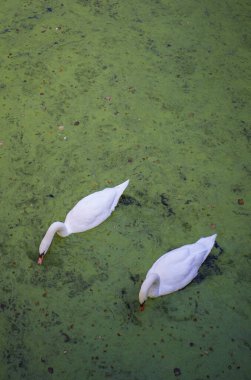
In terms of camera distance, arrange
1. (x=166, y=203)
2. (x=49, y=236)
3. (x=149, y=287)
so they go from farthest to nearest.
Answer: (x=166, y=203) < (x=49, y=236) < (x=149, y=287)

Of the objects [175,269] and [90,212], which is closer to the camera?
[175,269]

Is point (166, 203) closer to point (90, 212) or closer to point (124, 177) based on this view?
point (124, 177)

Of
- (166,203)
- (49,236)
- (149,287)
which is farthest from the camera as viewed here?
(166,203)

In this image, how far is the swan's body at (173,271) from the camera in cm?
162

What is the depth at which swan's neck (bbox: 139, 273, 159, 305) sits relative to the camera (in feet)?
5.14

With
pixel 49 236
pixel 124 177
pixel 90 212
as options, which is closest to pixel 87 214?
pixel 90 212

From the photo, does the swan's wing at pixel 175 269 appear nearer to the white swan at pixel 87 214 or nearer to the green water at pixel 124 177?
the green water at pixel 124 177

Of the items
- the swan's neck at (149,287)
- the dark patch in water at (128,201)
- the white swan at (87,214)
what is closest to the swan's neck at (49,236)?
the white swan at (87,214)

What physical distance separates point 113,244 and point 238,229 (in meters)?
0.55

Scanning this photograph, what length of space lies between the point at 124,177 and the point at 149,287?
0.61 metres

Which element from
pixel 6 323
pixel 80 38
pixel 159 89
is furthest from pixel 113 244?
pixel 80 38

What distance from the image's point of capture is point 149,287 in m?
1.57

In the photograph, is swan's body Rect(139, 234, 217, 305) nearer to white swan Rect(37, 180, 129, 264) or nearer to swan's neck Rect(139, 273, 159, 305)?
swan's neck Rect(139, 273, 159, 305)

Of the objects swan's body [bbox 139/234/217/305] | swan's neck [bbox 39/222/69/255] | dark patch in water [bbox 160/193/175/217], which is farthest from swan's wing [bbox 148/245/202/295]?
swan's neck [bbox 39/222/69/255]
